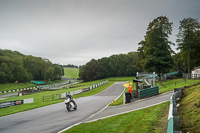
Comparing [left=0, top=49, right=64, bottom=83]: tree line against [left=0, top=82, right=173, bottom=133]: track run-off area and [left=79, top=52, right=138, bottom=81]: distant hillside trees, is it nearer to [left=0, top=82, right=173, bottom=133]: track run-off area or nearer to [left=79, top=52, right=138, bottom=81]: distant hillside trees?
[left=79, top=52, right=138, bottom=81]: distant hillside trees

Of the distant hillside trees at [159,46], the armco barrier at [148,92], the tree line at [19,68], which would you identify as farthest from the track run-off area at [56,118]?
the tree line at [19,68]

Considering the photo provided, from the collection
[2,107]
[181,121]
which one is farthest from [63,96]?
[181,121]

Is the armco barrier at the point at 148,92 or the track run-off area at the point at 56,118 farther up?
the armco barrier at the point at 148,92

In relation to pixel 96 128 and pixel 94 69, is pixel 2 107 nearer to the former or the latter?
pixel 96 128

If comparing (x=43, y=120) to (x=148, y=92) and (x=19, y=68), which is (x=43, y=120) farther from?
(x=19, y=68)

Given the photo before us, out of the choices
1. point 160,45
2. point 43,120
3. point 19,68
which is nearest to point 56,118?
point 43,120

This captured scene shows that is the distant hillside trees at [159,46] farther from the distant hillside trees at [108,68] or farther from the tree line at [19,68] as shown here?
the tree line at [19,68]

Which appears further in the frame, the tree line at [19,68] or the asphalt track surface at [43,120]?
the tree line at [19,68]

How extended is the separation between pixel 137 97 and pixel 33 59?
334 feet

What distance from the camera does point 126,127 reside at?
7867 mm

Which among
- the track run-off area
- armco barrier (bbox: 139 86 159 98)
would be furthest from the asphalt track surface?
armco barrier (bbox: 139 86 159 98)

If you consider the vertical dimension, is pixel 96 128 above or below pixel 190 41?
below

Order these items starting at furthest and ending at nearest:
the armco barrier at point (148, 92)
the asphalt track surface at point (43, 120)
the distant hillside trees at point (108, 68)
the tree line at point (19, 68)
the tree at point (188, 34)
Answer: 1. the distant hillside trees at point (108, 68)
2. the tree line at point (19, 68)
3. the tree at point (188, 34)
4. the armco barrier at point (148, 92)
5. the asphalt track surface at point (43, 120)

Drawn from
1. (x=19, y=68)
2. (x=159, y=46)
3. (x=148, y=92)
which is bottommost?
(x=148, y=92)
